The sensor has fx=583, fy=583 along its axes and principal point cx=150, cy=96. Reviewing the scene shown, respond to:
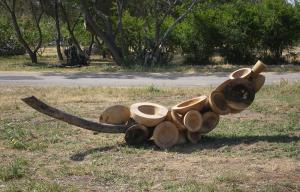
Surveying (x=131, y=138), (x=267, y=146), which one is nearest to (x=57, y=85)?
(x=131, y=138)

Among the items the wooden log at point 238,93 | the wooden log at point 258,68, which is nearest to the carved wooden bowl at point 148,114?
the wooden log at point 238,93

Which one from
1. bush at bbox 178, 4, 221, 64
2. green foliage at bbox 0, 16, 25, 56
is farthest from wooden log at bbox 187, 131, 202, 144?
green foliage at bbox 0, 16, 25, 56

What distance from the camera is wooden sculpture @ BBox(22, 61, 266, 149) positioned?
7855 mm

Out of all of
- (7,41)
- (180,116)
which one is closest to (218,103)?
(180,116)

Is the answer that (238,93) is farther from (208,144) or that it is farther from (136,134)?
(136,134)

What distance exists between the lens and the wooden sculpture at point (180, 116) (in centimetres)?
786

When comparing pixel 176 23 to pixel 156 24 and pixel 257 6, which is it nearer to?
pixel 156 24

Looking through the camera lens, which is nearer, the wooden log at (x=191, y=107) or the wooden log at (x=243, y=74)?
the wooden log at (x=191, y=107)

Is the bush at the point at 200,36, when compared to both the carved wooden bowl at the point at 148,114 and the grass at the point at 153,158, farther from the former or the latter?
the carved wooden bowl at the point at 148,114

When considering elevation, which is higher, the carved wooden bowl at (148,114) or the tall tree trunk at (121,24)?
the tall tree trunk at (121,24)

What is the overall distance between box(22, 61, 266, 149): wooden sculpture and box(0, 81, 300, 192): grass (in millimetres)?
171

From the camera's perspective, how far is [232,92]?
8031 millimetres

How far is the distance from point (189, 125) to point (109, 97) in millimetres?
6013

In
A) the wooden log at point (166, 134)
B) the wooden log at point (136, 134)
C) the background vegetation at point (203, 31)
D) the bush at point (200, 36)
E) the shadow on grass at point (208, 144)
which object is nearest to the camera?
the shadow on grass at point (208, 144)
